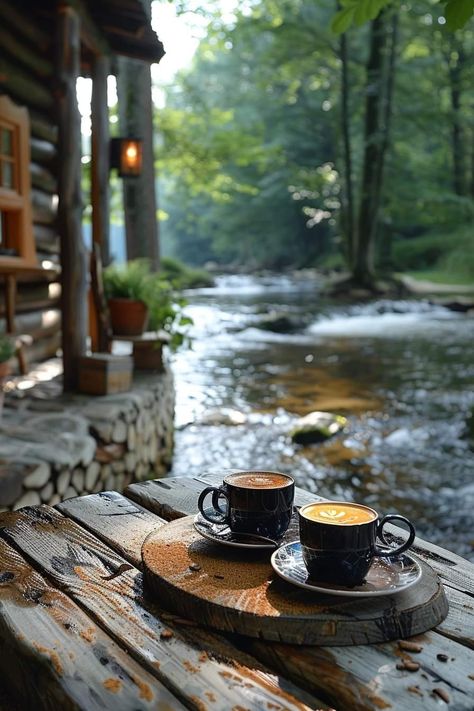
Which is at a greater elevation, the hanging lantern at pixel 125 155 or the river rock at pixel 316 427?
the hanging lantern at pixel 125 155

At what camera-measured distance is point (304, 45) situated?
65.4 ft

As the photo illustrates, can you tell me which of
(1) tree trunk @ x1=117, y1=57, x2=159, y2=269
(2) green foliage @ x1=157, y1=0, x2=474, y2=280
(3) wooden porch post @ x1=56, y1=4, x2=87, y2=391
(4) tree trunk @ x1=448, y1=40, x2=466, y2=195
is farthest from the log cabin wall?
(4) tree trunk @ x1=448, y1=40, x2=466, y2=195

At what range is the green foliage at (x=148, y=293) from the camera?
6.18 m

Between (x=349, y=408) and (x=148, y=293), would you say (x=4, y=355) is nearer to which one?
(x=148, y=293)

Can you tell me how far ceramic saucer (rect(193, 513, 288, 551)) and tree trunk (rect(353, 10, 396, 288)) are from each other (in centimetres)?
1920

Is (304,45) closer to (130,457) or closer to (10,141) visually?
(10,141)

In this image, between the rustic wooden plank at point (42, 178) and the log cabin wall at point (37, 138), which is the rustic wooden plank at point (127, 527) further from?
the rustic wooden plank at point (42, 178)

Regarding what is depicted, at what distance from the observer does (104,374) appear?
204 inches

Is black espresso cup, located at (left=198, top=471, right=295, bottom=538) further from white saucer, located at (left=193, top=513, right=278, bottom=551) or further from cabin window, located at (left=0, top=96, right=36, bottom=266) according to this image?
cabin window, located at (left=0, top=96, right=36, bottom=266)

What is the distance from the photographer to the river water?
5.24m

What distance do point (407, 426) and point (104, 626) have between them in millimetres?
5866

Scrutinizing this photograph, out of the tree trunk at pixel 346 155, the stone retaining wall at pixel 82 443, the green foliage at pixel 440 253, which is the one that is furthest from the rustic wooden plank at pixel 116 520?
the green foliage at pixel 440 253

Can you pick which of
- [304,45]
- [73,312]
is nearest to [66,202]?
[73,312]

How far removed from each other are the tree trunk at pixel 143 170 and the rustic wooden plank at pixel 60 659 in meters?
9.02
